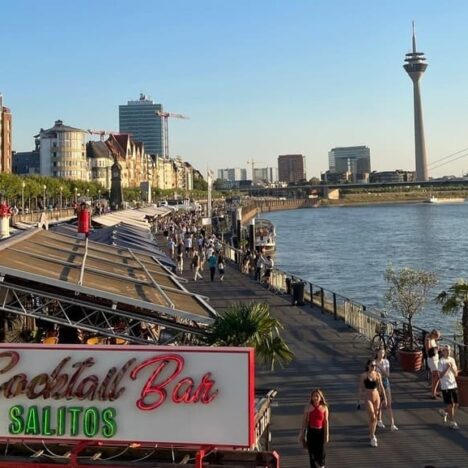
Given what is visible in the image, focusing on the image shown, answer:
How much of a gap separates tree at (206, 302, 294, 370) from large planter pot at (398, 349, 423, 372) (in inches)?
190

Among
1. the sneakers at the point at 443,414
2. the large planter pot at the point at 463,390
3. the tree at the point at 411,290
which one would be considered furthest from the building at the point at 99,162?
the sneakers at the point at 443,414

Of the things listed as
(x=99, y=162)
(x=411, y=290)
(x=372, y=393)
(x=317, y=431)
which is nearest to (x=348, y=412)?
(x=372, y=393)

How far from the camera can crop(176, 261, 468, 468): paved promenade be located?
962 centimetres

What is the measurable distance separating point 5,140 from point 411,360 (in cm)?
9744

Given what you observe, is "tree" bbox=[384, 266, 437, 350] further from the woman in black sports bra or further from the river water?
the river water

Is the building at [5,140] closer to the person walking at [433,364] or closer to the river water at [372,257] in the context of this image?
the river water at [372,257]

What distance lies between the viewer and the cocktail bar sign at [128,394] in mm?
6336

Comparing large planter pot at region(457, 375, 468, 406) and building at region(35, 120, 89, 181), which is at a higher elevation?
building at region(35, 120, 89, 181)

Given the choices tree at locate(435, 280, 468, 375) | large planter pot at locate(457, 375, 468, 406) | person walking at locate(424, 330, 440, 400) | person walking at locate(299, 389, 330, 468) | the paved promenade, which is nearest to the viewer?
person walking at locate(299, 389, 330, 468)

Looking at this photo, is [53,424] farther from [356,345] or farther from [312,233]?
[312,233]

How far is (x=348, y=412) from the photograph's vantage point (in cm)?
1156

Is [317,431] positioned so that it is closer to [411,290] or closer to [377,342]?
[377,342]

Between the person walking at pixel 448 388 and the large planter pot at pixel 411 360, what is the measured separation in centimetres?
268

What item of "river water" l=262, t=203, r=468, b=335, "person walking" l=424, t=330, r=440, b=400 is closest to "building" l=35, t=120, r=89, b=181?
"river water" l=262, t=203, r=468, b=335
